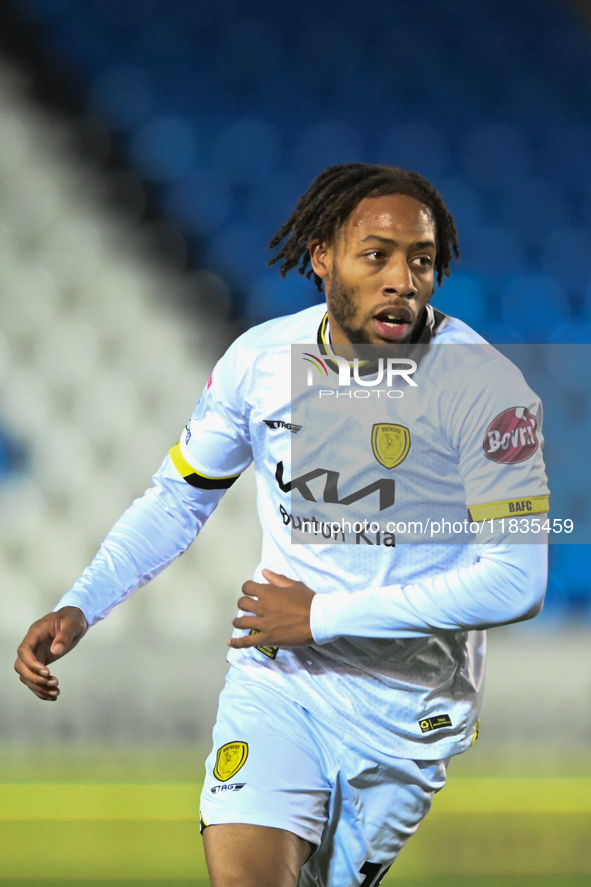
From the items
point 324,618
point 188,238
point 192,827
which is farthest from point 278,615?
point 188,238

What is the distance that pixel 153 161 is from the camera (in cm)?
289

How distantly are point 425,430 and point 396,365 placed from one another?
0.46 feet

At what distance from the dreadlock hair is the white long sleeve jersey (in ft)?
0.54

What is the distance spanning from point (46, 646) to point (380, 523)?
633mm

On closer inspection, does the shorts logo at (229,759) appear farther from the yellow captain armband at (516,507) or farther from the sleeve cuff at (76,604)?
the yellow captain armband at (516,507)

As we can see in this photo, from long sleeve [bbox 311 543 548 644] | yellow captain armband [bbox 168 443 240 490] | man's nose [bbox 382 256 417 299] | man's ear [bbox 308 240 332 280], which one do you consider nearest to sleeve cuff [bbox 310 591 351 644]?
long sleeve [bbox 311 543 548 644]

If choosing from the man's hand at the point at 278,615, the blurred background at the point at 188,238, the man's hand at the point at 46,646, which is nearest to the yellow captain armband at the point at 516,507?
the man's hand at the point at 278,615

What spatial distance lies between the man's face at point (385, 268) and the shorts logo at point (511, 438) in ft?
0.87

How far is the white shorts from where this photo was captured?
5.30 ft

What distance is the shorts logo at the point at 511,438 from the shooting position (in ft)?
5.02

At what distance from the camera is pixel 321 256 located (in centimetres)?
187

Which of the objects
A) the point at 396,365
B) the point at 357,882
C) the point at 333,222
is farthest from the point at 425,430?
the point at 357,882

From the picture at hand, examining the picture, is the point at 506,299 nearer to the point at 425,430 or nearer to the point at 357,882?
the point at 425,430

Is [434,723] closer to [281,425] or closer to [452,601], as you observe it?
[452,601]
